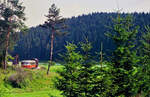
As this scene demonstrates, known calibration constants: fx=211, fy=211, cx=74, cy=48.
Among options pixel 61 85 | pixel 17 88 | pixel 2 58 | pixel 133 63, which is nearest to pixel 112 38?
pixel 133 63

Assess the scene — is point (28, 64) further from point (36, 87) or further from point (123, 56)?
point (123, 56)

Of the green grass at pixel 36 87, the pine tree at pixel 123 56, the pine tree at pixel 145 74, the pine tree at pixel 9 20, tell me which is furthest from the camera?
the pine tree at pixel 9 20

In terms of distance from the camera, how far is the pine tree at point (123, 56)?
1570cm

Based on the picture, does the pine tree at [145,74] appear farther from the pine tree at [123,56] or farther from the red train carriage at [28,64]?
the red train carriage at [28,64]

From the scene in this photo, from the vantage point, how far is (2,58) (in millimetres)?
43156

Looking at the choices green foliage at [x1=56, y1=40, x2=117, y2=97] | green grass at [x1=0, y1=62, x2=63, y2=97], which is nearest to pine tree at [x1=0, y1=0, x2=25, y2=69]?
green grass at [x1=0, y1=62, x2=63, y2=97]

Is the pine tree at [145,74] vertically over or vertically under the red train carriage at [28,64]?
over

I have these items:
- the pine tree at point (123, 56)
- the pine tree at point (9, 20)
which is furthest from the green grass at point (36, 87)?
the pine tree at point (123, 56)

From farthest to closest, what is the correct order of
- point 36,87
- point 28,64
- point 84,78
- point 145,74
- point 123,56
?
point 28,64, point 36,87, point 145,74, point 84,78, point 123,56

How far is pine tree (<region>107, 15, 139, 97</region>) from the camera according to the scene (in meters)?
15.7

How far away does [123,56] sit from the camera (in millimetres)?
16000

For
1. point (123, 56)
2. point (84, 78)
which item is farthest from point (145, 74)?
point (84, 78)

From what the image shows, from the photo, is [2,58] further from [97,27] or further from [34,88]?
[97,27]

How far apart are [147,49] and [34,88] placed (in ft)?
74.9
